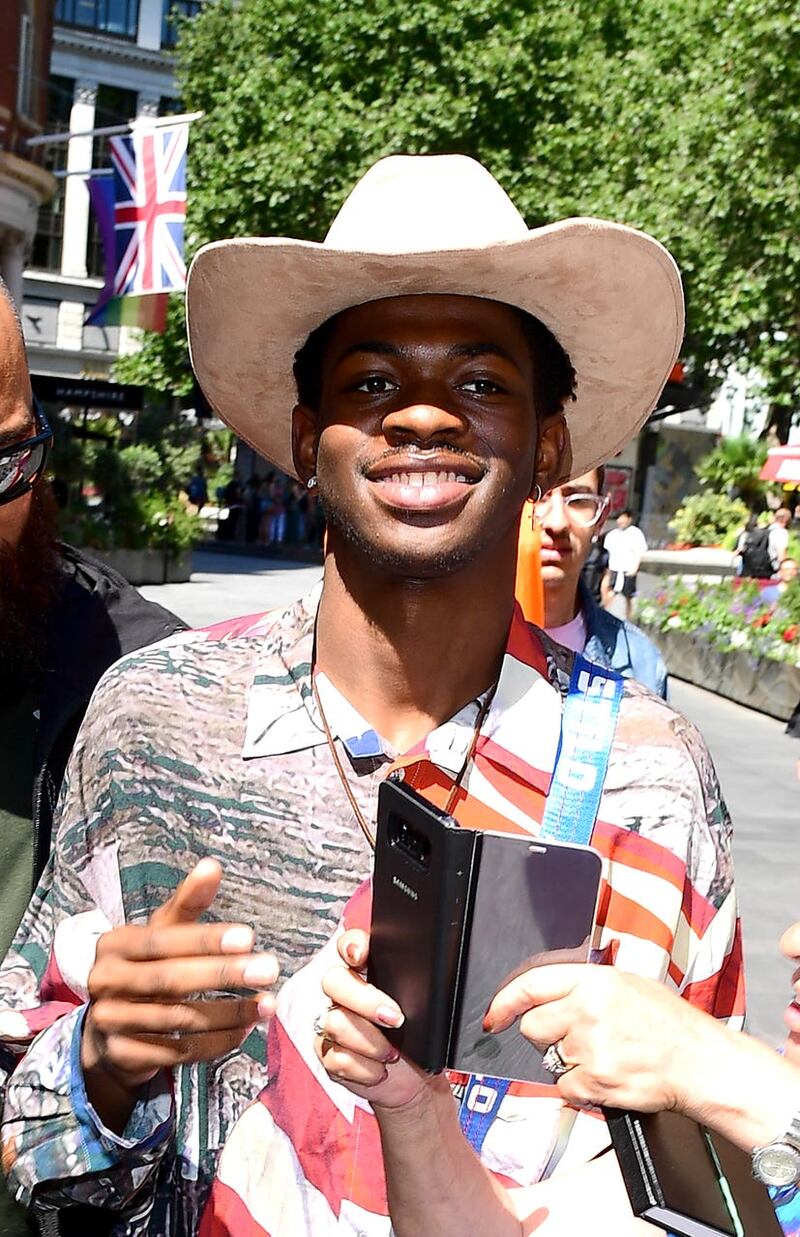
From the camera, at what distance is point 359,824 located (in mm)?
1866

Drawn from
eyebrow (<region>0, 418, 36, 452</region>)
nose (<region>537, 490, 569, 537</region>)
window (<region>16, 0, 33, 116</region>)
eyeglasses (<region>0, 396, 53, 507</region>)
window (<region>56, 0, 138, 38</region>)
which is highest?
window (<region>56, 0, 138, 38</region>)

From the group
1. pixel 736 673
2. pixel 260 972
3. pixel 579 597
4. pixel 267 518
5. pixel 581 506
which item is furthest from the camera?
pixel 267 518

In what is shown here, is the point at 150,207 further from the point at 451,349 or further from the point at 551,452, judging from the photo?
the point at 451,349

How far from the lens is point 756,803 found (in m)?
9.23

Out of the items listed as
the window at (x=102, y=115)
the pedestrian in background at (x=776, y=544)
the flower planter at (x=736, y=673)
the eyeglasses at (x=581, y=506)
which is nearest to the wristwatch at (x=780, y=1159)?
the eyeglasses at (x=581, y=506)

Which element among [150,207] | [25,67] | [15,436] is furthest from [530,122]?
[15,436]

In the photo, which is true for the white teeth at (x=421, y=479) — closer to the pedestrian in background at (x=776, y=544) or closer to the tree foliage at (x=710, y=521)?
the pedestrian in background at (x=776, y=544)

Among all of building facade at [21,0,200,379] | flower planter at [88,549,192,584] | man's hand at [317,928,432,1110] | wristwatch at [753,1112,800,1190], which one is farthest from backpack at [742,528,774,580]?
building facade at [21,0,200,379]

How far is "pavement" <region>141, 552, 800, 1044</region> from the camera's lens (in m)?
6.06

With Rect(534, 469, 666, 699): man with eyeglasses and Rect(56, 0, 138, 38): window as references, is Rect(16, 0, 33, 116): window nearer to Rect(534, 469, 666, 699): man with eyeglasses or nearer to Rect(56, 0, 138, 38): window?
Rect(534, 469, 666, 699): man with eyeglasses

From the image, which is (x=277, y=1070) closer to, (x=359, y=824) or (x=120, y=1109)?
(x=120, y=1109)

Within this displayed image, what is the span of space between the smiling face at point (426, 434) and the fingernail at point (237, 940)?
650 millimetres

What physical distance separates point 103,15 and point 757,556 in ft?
124

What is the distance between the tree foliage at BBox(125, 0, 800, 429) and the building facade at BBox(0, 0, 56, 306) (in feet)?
14.5
